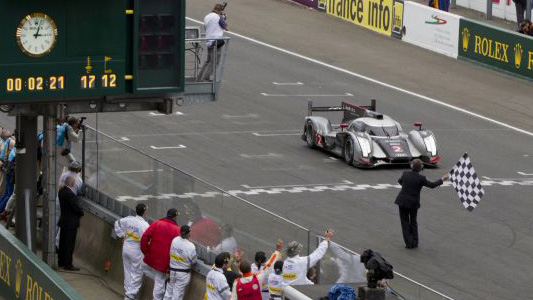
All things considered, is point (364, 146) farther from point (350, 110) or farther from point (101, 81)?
point (101, 81)

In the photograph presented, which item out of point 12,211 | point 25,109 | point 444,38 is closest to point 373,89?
point 444,38

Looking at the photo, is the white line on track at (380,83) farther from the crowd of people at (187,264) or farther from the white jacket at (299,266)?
the white jacket at (299,266)

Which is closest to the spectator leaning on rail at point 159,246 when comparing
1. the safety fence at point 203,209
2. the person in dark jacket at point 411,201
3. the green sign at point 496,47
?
the safety fence at point 203,209

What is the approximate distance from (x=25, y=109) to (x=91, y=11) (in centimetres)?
193

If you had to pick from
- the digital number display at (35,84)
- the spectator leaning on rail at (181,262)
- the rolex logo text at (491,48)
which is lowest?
the spectator leaning on rail at (181,262)

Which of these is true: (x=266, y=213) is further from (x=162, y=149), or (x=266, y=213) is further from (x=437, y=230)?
(x=162, y=149)

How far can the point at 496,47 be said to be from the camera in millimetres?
42750

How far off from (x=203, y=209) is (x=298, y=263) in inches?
109

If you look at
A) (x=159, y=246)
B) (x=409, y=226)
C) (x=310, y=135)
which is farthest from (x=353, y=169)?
(x=159, y=246)

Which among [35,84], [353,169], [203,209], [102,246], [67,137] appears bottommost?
[102,246]

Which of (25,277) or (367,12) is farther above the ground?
(367,12)

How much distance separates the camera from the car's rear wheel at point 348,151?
3212 cm

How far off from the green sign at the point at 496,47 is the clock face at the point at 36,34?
22.1 m

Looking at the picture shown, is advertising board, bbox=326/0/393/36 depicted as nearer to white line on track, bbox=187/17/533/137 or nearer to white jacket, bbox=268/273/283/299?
white line on track, bbox=187/17/533/137
